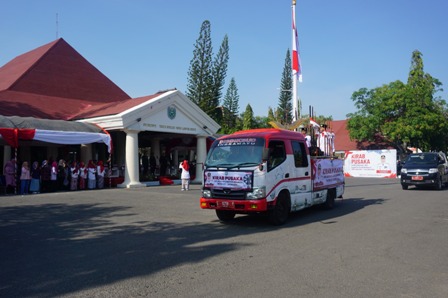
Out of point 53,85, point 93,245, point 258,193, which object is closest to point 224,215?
point 258,193

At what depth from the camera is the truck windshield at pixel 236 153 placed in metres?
9.77

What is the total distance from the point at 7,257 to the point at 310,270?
516 cm

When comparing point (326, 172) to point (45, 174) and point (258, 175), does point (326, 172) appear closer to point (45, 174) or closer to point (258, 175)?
point (258, 175)

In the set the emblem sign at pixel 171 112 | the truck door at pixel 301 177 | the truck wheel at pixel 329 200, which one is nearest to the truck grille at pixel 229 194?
the truck door at pixel 301 177

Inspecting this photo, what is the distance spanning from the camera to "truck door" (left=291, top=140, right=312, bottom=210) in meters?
10.8

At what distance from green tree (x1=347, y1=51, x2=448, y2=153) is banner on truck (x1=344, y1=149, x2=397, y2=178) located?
21.0ft

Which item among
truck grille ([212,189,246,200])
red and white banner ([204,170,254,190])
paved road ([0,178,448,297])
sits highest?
red and white banner ([204,170,254,190])

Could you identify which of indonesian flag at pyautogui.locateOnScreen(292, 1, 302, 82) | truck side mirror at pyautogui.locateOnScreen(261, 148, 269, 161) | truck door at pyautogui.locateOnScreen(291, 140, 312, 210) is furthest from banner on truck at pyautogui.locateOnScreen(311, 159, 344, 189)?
indonesian flag at pyautogui.locateOnScreen(292, 1, 302, 82)

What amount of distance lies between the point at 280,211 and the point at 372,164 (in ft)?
91.6

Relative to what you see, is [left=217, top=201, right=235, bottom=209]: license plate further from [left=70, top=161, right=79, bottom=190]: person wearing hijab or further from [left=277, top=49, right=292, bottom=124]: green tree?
[left=277, top=49, right=292, bottom=124]: green tree

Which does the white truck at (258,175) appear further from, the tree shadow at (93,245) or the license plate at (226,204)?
the tree shadow at (93,245)

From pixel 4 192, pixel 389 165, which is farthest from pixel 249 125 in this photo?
pixel 4 192

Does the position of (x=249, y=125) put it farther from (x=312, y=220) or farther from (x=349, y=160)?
(x=312, y=220)

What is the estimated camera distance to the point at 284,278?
5.57 m
